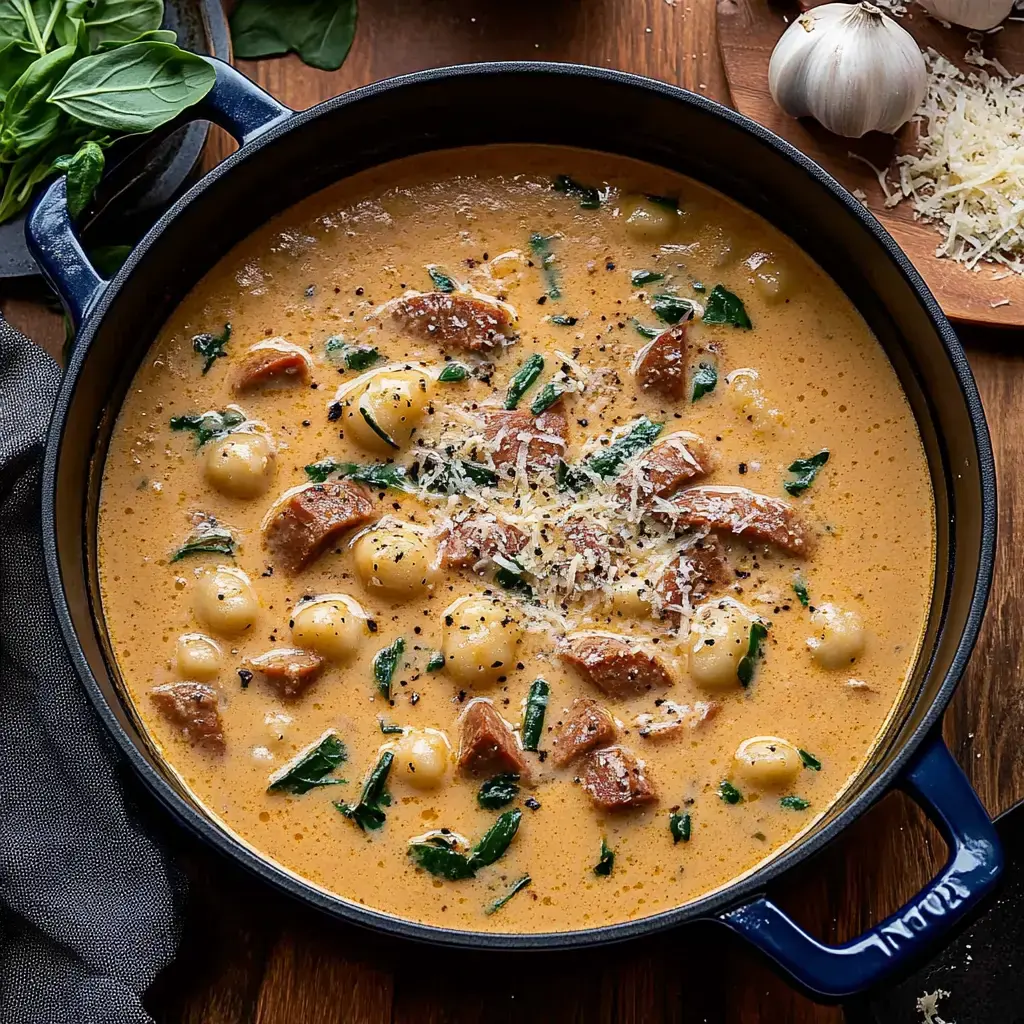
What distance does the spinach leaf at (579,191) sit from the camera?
2.97 metres

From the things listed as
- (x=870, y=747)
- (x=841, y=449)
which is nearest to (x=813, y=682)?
(x=870, y=747)

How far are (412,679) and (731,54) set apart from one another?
5.49 feet

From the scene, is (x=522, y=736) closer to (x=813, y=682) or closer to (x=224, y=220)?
(x=813, y=682)

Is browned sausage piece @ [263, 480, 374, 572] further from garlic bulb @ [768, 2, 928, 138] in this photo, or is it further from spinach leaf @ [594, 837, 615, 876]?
garlic bulb @ [768, 2, 928, 138]

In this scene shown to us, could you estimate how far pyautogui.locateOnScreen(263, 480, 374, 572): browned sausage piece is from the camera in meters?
2.66

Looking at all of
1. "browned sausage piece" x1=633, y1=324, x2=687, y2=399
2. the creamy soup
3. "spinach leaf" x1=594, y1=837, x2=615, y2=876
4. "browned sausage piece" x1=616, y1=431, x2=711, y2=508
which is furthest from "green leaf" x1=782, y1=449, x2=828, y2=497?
"spinach leaf" x1=594, y1=837, x2=615, y2=876

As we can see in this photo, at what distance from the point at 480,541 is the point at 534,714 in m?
0.37

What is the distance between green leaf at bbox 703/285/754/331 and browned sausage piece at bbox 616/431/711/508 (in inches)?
12.1

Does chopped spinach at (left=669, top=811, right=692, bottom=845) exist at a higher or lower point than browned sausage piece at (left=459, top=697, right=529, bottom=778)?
lower

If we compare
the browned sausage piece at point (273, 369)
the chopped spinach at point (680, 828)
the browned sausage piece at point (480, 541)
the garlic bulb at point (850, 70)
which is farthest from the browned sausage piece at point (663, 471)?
the garlic bulb at point (850, 70)

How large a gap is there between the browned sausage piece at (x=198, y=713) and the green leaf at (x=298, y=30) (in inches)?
58.9

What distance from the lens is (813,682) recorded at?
267 cm

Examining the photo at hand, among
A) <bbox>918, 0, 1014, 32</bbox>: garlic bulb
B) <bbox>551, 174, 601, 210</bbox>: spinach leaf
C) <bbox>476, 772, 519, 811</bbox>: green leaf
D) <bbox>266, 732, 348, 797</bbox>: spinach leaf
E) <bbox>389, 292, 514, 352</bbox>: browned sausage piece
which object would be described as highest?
<bbox>918, 0, 1014, 32</bbox>: garlic bulb

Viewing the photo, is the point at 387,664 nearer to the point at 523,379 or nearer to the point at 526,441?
the point at 526,441
